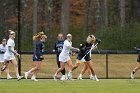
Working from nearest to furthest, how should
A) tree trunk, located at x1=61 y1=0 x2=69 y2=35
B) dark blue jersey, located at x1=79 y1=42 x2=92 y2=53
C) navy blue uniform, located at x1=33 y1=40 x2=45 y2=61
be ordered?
1. navy blue uniform, located at x1=33 y1=40 x2=45 y2=61
2. dark blue jersey, located at x1=79 y1=42 x2=92 y2=53
3. tree trunk, located at x1=61 y1=0 x2=69 y2=35

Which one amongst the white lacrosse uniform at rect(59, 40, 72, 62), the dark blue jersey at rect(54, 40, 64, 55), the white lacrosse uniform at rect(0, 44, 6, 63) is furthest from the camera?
the white lacrosse uniform at rect(0, 44, 6, 63)

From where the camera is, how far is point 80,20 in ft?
211

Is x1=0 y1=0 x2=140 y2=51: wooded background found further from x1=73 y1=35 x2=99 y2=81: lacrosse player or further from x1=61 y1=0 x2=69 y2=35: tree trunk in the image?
x1=73 y1=35 x2=99 y2=81: lacrosse player

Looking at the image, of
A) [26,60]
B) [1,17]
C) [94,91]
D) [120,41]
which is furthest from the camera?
[1,17]

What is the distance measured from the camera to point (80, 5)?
64938 mm

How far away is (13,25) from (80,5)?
26.6 ft

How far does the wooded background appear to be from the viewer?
36812mm

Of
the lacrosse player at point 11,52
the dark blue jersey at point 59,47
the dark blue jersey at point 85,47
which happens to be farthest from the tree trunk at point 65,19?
the lacrosse player at point 11,52

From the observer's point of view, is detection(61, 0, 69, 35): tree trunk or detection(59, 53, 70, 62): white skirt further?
detection(61, 0, 69, 35): tree trunk

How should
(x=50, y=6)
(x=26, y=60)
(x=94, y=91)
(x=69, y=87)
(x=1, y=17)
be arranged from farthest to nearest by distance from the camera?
1. (x=50, y=6)
2. (x=1, y=17)
3. (x=26, y=60)
4. (x=69, y=87)
5. (x=94, y=91)

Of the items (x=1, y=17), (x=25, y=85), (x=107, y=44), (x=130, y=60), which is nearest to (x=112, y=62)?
(x=130, y=60)

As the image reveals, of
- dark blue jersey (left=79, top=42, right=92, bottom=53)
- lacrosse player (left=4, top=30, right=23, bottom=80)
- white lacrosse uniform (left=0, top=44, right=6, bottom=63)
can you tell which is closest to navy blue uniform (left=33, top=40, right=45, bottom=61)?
lacrosse player (left=4, top=30, right=23, bottom=80)

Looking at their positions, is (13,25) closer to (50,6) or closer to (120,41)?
(50,6)

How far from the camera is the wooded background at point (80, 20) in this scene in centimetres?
3681
